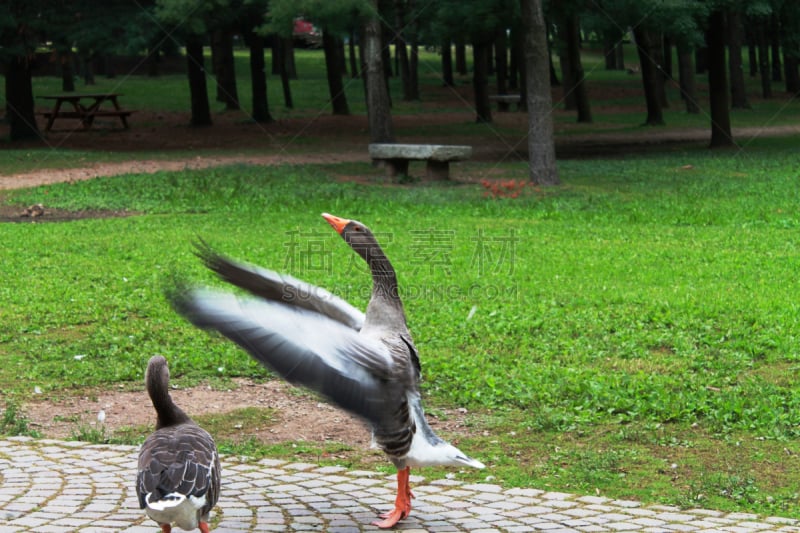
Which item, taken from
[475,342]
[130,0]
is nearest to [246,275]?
[475,342]

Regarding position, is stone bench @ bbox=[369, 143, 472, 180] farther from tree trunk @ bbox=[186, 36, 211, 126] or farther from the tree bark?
the tree bark

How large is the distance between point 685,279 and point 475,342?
2908mm

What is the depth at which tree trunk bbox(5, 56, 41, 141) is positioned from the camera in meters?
25.6

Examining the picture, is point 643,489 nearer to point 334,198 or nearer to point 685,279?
point 685,279

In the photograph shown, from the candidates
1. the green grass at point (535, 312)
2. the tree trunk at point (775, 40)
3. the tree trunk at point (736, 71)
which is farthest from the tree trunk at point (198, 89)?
the tree trunk at point (736, 71)

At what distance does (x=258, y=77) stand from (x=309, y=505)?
87.7 ft

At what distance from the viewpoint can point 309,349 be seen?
390cm

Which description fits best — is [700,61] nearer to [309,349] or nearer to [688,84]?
[688,84]

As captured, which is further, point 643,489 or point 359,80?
point 359,80

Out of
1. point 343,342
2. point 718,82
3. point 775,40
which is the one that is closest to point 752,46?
point 775,40

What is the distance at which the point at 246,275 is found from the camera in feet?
15.4

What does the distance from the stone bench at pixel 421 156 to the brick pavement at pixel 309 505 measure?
12.7m

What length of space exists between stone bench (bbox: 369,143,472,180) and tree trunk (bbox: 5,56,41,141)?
1179 centimetres

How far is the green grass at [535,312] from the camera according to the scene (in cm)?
576
